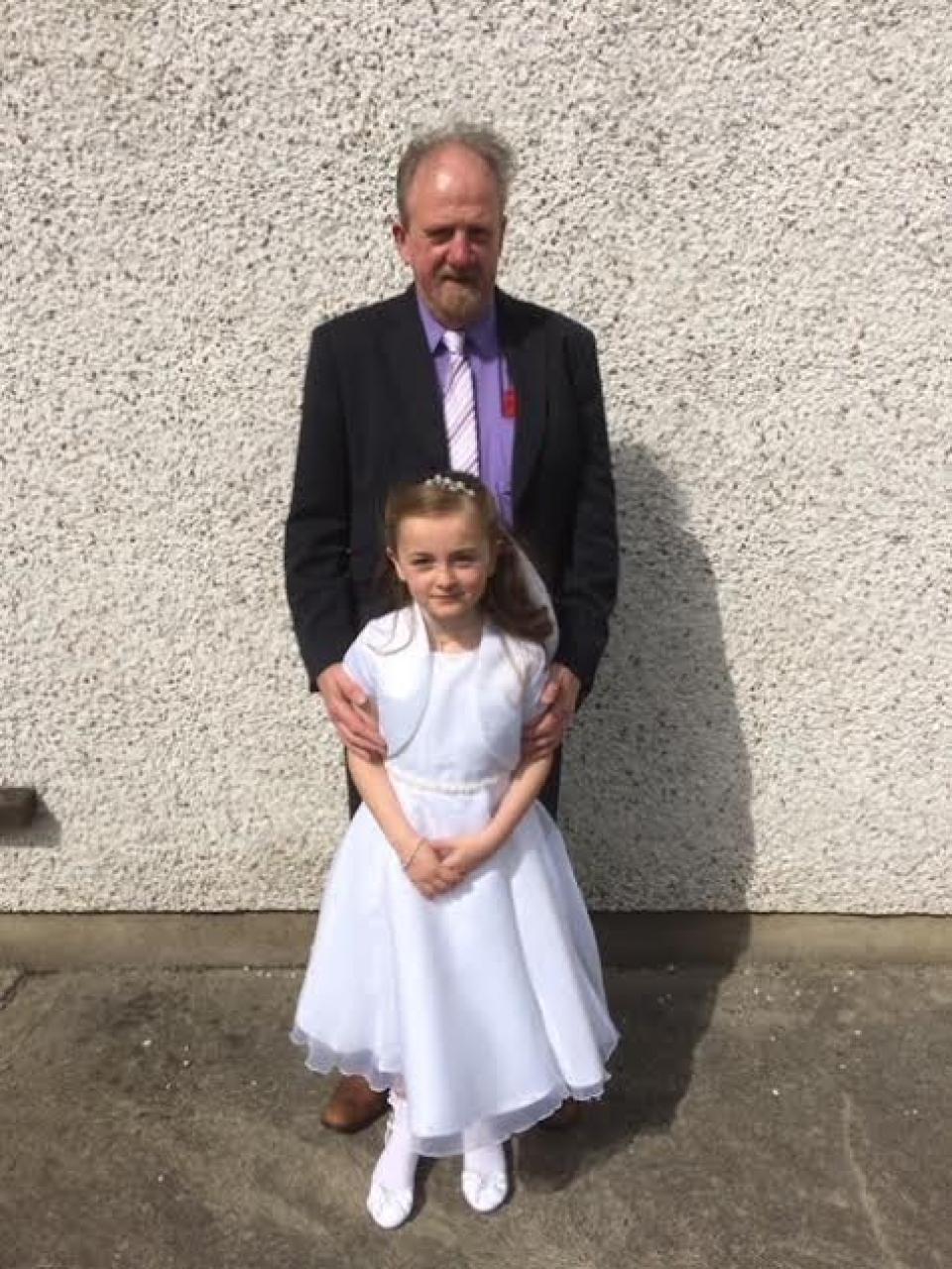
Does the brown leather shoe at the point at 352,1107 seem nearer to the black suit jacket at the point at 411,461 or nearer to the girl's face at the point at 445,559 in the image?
the black suit jacket at the point at 411,461

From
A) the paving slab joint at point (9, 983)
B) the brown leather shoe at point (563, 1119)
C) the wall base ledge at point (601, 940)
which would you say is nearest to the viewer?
the brown leather shoe at point (563, 1119)

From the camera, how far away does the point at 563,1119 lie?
2.52 m

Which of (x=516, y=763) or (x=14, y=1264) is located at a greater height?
(x=516, y=763)

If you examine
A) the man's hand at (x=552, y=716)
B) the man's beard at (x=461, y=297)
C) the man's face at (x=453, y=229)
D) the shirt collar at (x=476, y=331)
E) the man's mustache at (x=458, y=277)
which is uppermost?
the man's face at (x=453, y=229)

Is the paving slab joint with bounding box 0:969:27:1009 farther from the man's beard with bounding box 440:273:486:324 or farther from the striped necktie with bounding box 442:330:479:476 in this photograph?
the man's beard with bounding box 440:273:486:324

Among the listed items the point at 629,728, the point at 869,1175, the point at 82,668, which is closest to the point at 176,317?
the point at 82,668

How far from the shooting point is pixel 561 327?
7.11 feet

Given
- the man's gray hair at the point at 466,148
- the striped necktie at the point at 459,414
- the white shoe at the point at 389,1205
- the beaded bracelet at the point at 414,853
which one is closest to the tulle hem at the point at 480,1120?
the white shoe at the point at 389,1205

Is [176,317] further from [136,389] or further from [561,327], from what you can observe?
[561,327]

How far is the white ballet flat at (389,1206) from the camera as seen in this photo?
2285 millimetres

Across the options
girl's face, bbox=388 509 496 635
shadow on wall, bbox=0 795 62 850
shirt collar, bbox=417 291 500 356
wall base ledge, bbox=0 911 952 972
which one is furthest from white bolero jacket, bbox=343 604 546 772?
shadow on wall, bbox=0 795 62 850

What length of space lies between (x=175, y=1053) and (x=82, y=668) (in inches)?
41.8

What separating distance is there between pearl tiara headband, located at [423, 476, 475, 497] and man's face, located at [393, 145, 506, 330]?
0.35 m

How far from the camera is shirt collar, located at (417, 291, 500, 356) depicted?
2045 millimetres
